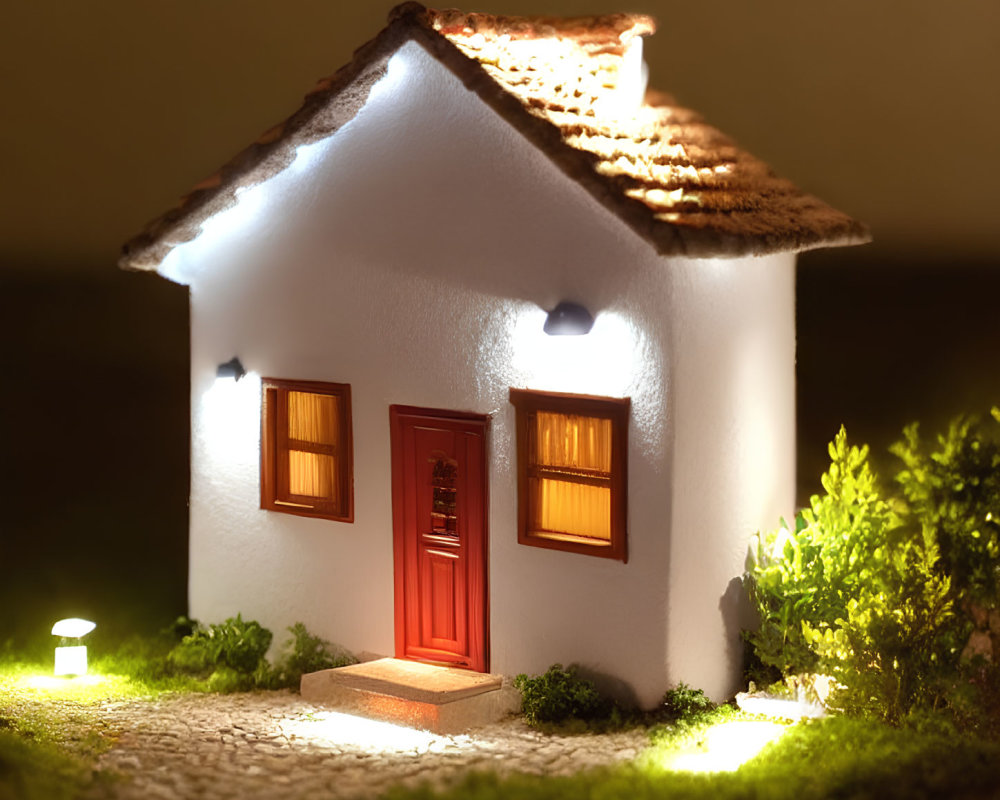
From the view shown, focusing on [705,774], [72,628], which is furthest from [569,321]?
[72,628]

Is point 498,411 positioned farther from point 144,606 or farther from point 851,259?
point 851,259

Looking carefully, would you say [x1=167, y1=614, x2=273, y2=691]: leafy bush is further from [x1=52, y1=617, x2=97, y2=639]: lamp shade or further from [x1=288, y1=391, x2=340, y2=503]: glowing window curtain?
[x1=288, y1=391, x2=340, y2=503]: glowing window curtain

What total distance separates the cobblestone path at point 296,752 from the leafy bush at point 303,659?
2.26 ft

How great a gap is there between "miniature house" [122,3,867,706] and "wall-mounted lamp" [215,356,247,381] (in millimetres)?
51

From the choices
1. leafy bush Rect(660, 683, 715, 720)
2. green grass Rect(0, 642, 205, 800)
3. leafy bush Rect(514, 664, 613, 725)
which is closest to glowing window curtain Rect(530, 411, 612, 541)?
leafy bush Rect(514, 664, 613, 725)

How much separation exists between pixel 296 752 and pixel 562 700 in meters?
2.29

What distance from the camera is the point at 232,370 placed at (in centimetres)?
1440

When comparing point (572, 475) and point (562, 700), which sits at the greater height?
point (572, 475)

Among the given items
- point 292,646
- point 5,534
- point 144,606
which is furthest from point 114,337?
point 292,646

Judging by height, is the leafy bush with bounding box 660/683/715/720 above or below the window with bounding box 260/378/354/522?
below

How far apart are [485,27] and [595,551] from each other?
4860 mm

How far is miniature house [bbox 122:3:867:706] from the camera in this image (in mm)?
11891

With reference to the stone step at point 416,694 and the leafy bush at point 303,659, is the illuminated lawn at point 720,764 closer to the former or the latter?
the stone step at point 416,694

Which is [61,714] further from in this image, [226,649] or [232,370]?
[232,370]
